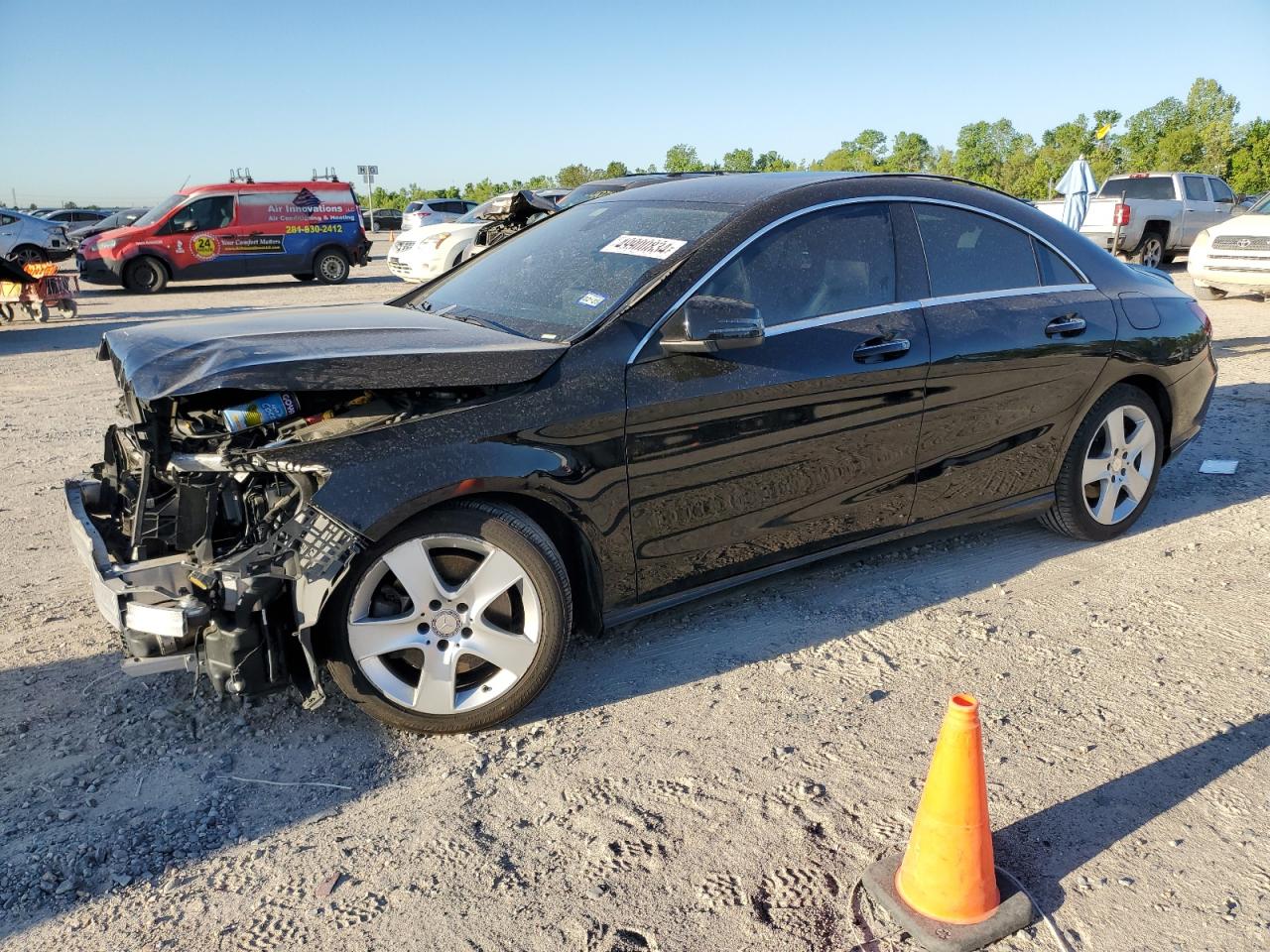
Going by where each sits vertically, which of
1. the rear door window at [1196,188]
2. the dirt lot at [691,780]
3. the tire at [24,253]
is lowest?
the dirt lot at [691,780]

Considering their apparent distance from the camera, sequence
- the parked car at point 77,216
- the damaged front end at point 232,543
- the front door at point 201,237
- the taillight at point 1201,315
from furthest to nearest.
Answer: the parked car at point 77,216 → the front door at point 201,237 → the taillight at point 1201,315 → the damaged front end at point 232,543

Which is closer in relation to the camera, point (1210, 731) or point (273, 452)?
point (273, 452)

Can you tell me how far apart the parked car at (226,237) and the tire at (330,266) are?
0.07 feet

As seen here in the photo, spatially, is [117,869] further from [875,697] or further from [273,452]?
[875,697]

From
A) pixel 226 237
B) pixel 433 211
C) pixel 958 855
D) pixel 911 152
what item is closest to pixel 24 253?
pixel 226 237

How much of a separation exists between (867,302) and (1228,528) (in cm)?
266

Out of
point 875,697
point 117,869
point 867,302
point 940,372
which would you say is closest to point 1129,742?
point 875,697

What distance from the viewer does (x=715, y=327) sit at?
322 centimetres

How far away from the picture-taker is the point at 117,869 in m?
Answer: 2.53

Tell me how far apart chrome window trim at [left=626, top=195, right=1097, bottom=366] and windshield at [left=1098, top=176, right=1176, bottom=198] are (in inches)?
678

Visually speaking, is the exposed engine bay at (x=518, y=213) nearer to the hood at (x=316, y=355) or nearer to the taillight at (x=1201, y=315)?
the hood at (x=316, y=355)

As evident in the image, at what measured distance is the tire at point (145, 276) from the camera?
18.1m

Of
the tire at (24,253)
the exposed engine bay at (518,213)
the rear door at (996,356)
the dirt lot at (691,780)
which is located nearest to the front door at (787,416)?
the rear door at (996,356)

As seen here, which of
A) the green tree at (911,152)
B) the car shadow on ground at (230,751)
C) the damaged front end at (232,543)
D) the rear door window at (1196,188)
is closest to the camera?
the car shadow on ground at (230,751)
